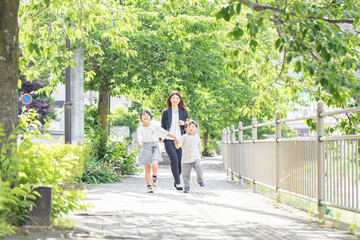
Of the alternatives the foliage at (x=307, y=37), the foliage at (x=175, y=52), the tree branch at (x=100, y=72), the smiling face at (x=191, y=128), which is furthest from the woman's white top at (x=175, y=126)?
the tree branch at (x=100, y=72)

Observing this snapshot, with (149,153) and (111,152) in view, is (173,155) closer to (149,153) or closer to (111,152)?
(149,153)

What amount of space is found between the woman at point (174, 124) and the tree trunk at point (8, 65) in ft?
19.6

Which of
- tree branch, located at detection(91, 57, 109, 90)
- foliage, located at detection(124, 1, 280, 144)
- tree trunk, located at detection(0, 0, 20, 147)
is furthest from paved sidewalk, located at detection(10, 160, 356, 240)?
tree branch, located at detection(91, 57, 109, 90)

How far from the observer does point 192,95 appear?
1977 centimetres

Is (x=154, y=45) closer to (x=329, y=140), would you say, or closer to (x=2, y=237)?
(x=329, y=140)

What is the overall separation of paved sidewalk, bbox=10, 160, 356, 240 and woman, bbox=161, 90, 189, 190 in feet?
3.55

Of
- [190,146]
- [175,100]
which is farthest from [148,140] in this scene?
[175,100]

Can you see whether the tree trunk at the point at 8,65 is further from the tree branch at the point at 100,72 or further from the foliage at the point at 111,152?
the tree branch at the point at 100,72

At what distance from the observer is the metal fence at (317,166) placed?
6785mm

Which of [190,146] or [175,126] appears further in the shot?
[175,126]

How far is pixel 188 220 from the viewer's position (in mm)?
7707

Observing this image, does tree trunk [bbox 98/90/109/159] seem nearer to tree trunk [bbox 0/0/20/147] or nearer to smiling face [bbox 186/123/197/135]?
smiling face [bbox 186/123/197/135]

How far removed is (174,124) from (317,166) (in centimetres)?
487

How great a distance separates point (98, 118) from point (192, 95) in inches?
128
